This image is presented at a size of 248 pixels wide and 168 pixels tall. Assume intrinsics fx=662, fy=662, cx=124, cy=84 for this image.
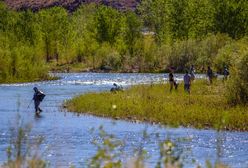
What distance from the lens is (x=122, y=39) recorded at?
128 metres

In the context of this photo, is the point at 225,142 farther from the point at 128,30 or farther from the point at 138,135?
the point at 128,30

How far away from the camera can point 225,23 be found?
110062 mm

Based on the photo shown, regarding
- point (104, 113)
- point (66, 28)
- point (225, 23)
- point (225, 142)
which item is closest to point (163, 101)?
point (104, 113)

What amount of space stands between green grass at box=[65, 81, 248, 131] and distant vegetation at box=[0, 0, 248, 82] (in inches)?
→ 1611

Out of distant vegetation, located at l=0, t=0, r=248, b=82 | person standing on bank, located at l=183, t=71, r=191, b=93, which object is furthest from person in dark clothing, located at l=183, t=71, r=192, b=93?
distant vegetation, located at l=0, t=0, r=248, b=82

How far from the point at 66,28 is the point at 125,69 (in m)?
30.6

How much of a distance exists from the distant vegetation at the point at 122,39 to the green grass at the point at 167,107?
4092cm

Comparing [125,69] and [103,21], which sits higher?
[103,21]

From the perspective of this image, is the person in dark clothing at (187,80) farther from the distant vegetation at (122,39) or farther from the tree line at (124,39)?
the distant vegetation at (122,39)

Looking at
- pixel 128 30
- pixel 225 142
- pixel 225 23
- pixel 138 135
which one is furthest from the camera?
pixel 128 30

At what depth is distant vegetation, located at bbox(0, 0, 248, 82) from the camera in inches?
3610

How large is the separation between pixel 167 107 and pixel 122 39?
92.1 metres

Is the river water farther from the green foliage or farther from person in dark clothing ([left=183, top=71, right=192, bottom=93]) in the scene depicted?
person in dark clothing ([left=183, top=71, right=192, bottom=93])

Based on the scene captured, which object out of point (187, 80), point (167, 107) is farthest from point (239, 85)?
point (187, 80)
